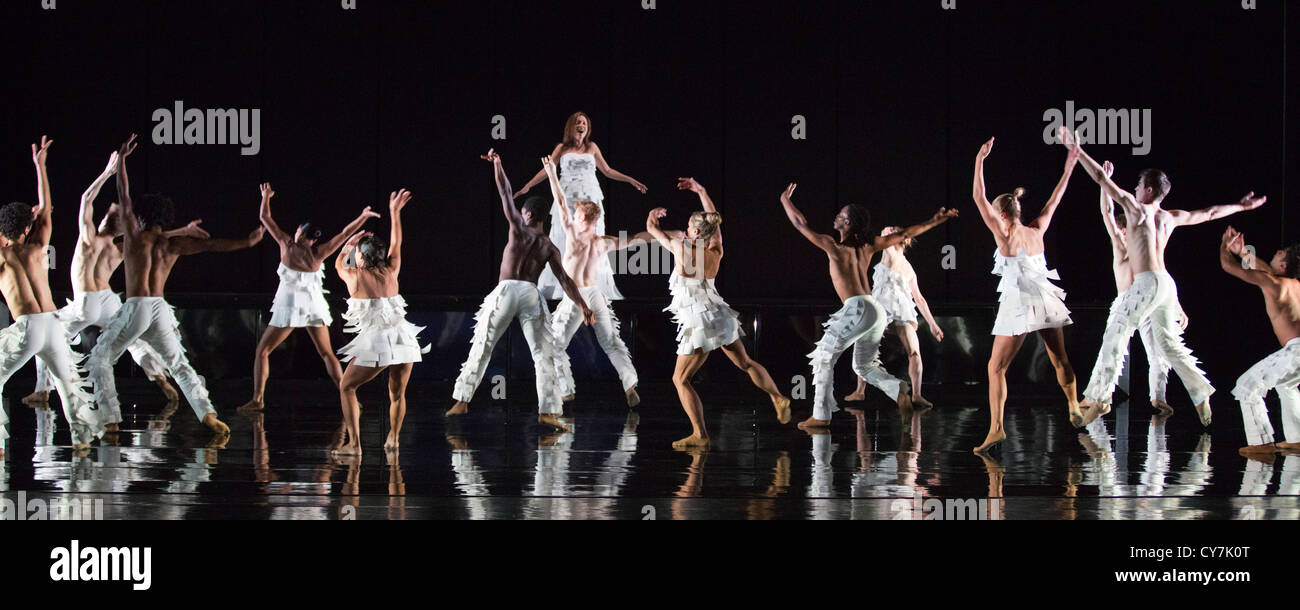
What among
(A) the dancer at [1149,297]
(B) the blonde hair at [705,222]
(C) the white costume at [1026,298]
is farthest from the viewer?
(A) the dancer at [1149,297]

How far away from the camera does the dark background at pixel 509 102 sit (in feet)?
35.5

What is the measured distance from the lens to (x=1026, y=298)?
6430mm

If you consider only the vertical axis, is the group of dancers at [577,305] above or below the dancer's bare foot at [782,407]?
above

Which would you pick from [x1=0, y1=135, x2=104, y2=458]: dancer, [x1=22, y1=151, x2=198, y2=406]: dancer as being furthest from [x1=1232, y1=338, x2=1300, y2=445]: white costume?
[x1=22, y1=151, x2=198, y2=406]: dancer

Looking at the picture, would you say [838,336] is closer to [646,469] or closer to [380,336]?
[646,469]

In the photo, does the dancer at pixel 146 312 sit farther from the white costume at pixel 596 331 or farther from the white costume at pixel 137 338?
the white costume at pixel 596 331

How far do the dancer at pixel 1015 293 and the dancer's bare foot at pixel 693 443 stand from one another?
4.42 feet

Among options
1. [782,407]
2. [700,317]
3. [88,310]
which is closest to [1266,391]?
[782,407]

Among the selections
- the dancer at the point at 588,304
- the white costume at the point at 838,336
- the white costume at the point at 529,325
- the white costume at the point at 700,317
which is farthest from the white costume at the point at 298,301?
the white costume at the point at 838,336

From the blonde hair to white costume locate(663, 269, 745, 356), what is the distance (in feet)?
0.81

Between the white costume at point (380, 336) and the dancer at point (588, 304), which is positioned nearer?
the white costume at point (380, 336)

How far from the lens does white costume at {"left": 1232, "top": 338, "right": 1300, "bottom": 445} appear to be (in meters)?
6.02

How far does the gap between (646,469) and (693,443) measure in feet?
2.61
